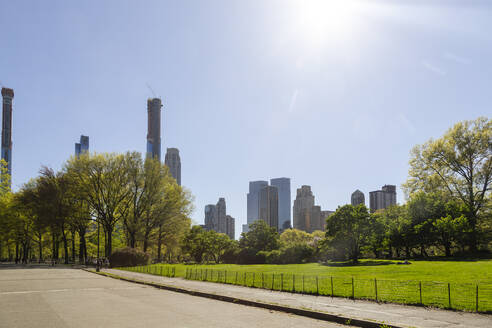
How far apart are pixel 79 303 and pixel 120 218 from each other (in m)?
51.1

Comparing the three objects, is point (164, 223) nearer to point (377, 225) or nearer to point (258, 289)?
point (377, 225)

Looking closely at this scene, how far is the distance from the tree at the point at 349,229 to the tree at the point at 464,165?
56.0ft

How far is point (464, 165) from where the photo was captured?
61344mm

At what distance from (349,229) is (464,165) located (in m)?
24.6

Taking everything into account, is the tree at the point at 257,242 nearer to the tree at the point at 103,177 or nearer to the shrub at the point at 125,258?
the shrub at the point at 125,258

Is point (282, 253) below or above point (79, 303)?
below

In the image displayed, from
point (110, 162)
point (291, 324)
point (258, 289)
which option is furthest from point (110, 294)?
point (110, 162)

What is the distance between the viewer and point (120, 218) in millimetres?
65250

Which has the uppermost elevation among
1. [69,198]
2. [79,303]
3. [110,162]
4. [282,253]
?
[110,162]

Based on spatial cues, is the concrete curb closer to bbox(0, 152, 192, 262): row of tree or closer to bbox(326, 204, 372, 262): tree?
bbox(326, 204, 372, 262): tree

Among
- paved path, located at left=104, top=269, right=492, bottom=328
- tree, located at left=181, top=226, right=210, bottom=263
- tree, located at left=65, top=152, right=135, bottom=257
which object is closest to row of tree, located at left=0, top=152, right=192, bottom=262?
tree, located at left=65, top=152, right=135, bottom=257

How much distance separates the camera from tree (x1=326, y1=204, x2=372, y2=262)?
172 ft

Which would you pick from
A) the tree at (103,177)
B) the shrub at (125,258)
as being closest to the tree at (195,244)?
the tree at (103,177)

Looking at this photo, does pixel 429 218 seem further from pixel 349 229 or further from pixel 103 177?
pixel 103 177
